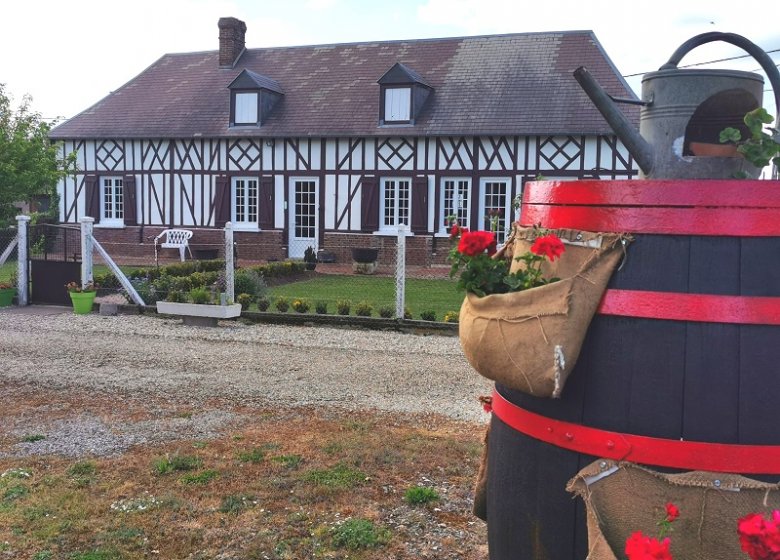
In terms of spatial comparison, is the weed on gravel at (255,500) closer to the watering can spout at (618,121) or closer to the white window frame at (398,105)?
the watering can spout at (618,121)

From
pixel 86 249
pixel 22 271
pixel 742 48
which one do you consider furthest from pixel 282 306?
pixel 742 48

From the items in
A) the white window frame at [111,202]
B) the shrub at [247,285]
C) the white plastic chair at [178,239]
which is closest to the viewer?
the shrub at [247,285]

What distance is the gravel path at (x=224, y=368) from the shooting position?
6.26m

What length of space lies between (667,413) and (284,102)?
73.2 ft

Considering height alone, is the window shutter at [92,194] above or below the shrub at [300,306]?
above

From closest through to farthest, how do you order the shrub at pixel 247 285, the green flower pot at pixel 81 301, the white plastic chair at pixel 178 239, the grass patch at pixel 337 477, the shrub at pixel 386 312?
the grass patch at pixel 337 477, the shrub at pixel 386 312, the green flower pot at pixel 81 301, the shrub at pixel 247 285, the white plastic chair at pixel 178 239

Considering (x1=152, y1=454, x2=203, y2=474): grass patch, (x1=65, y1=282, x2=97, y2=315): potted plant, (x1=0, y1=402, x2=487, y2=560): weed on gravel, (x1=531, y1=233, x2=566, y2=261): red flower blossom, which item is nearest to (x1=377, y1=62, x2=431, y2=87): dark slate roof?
(x1=65, y1=282, x2=97, y2=315): potted plant

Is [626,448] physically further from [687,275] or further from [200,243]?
[200,243]

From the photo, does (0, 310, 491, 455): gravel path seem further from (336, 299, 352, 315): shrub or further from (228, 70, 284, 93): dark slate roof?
(228, 70, 284, 93): dark slate roof

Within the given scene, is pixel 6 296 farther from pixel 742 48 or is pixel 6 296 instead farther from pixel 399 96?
pixel 742 48

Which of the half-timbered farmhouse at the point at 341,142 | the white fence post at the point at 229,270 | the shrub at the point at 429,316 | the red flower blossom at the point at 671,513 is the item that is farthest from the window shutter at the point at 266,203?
the red flower blossom at the point at 671,513

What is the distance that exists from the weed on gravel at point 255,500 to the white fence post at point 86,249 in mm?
7982

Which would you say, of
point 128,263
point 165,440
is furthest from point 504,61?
point 165,440

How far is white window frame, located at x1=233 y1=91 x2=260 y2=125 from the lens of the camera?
22.5 m
